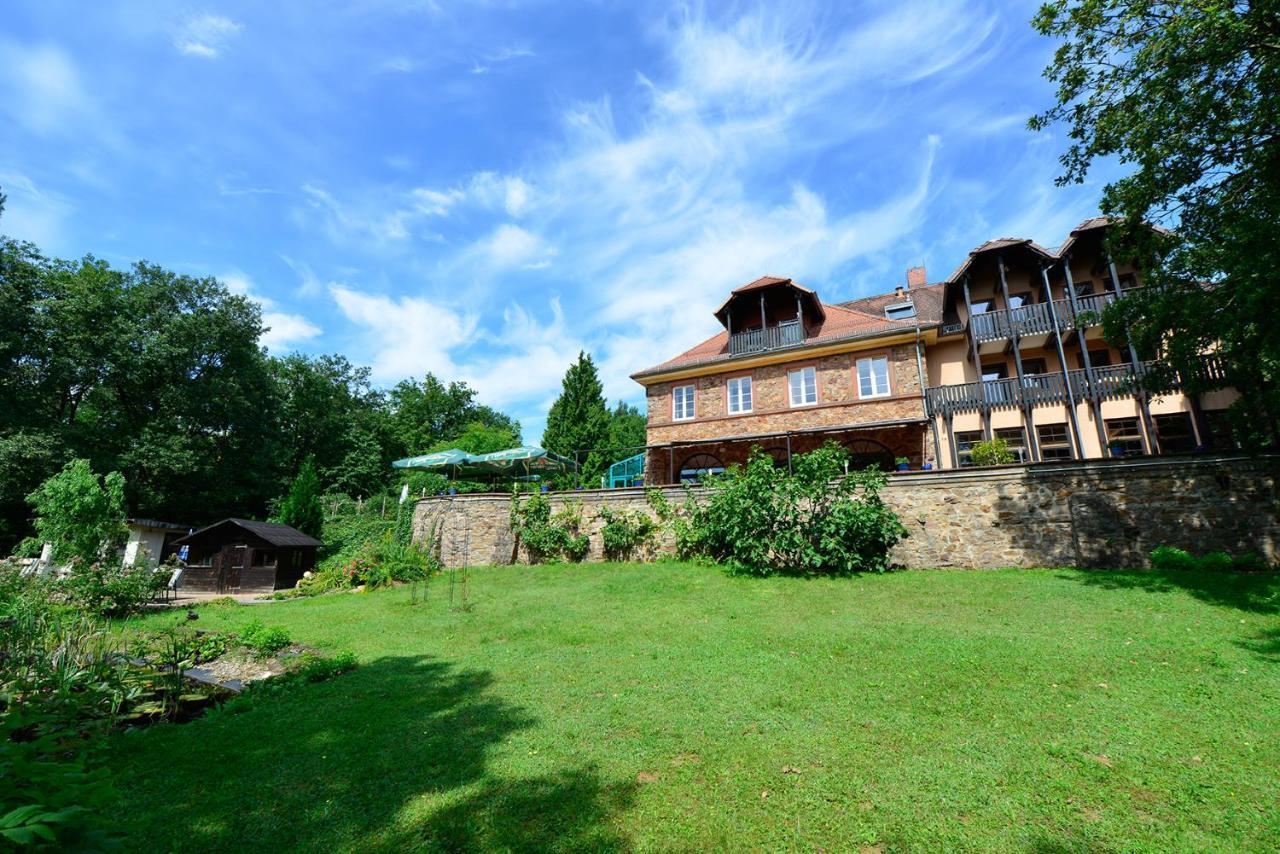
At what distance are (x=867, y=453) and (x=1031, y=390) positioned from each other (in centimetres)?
526

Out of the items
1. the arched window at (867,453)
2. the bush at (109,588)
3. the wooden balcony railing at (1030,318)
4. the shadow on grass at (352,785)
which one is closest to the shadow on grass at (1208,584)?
the arched window at (867,453)

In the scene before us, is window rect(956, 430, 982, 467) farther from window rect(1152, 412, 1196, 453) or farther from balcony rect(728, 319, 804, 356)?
balcony rect(728, 319, 804, 356)

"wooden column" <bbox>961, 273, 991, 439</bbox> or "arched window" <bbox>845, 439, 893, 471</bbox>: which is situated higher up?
"wooden column" <bbox>961, 273, 991, 439</bbox>

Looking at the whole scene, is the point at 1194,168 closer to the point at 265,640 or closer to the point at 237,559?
the point at 265,640

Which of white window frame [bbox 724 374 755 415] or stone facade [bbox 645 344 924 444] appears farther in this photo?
white window frame [bbox 724 374 755 415]

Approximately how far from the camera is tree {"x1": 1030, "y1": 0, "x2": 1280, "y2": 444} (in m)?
8.41

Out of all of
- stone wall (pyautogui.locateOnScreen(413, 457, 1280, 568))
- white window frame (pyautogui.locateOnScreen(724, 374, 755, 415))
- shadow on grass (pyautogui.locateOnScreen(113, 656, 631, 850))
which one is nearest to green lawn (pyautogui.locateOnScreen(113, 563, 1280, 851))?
shadow on grass (pyautogui.locateOnScreen(113, 656, 631, 850))

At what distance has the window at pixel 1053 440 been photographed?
1700cm

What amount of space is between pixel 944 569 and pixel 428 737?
36.1 feet

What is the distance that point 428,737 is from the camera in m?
4.88

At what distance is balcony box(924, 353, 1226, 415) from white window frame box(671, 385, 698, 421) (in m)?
7.62

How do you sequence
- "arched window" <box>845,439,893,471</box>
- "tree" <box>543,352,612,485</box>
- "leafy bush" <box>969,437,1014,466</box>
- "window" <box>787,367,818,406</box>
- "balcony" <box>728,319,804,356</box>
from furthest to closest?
"tree" <box>543,352,612,485</box>, "balcony" <box>728,319,804,356</box>, "window" <box>787,367,818,406</box>, "arched window" <box>845,439,893,471</box>, "leafy bush" <box>969,437,1014,466</box>

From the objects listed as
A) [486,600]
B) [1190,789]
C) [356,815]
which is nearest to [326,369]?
[486,600]

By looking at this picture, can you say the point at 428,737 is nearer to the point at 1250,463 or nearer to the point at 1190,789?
the point at 1190,789
